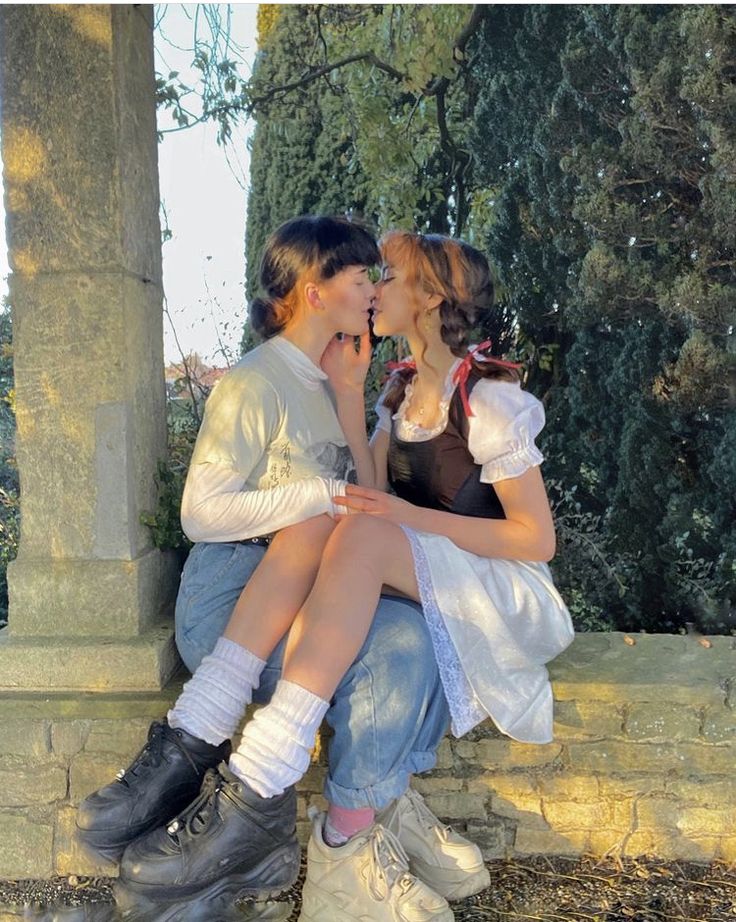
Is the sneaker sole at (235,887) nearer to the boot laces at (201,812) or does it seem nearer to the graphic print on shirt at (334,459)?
the boot laces at (201,812)

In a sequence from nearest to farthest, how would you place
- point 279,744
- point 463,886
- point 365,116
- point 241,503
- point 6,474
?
point 279,744
point 241,503
point 463,886
point 365,116
point 6,474

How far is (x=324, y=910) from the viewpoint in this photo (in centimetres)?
179

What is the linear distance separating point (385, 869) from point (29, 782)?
Result: 0.89 meters

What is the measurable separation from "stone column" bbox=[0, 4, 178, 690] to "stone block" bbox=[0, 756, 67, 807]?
0.60ft

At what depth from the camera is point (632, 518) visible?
12.1 feet

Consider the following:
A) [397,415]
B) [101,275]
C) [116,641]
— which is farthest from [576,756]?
[101,275]

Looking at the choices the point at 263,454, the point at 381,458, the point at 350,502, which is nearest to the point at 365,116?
the point at 381,458

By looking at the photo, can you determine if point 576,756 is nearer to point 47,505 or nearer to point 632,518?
point 47,505

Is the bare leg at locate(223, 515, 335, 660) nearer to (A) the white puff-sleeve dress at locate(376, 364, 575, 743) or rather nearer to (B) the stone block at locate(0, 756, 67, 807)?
(A) the white puff-sleeve dress at locate(376, 364, 575, 743)

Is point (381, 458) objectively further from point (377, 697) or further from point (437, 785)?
point (437, 785)

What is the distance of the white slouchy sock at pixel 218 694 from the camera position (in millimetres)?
1743

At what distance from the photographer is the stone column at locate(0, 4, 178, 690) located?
202cm

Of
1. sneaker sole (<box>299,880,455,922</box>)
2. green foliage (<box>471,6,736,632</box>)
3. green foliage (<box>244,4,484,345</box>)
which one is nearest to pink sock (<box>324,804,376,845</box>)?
sneaker sole (<box>299,880,455,922</box>)

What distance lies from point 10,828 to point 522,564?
138cm
